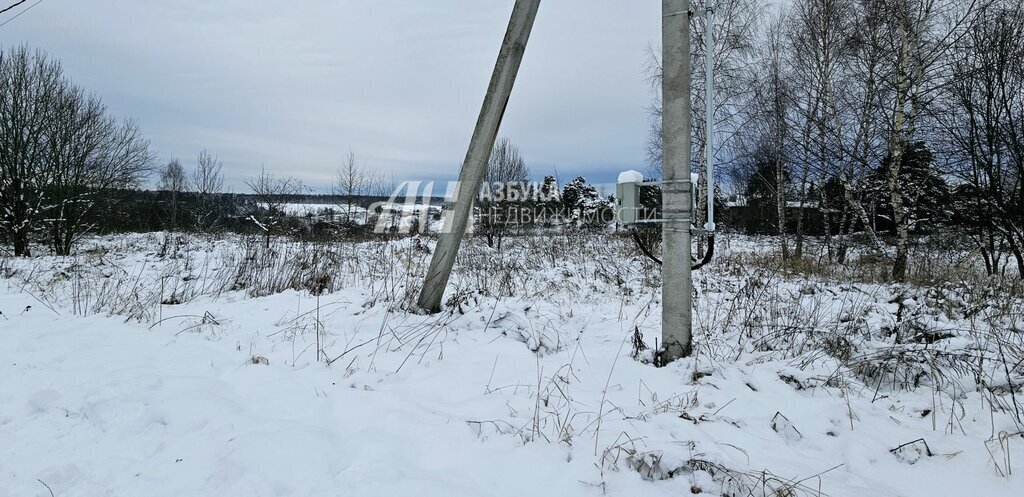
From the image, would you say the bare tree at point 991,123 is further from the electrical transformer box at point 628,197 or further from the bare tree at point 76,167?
the bare tree at point 76,167

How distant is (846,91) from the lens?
34.6ft

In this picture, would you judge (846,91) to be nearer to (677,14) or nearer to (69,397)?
(677,14)

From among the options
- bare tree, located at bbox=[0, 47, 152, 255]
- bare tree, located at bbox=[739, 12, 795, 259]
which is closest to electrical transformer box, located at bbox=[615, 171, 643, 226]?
bare tree, located at bbox=[739, 12, 795, 259]

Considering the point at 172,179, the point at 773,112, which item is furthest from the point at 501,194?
the point at 172,179

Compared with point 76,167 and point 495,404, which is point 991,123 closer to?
point 495,404

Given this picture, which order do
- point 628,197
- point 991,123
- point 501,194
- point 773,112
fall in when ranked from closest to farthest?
point 628,197 < point 991,123 < point 773,112 < point 501,194

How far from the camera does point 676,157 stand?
269cm

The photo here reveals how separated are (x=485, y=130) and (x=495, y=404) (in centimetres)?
237

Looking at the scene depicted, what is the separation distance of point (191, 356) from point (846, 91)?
13533mm

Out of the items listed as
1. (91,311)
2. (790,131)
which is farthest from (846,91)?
(91,311)

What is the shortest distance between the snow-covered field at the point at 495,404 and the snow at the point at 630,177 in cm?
115

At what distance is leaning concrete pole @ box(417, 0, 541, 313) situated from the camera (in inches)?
145

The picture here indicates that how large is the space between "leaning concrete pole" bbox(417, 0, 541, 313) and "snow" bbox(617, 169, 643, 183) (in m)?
1.25

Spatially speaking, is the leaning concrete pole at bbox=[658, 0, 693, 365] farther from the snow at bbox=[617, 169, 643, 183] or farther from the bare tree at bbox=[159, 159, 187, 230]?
the bare tree at bbox=[159, 159, 187, 230]
